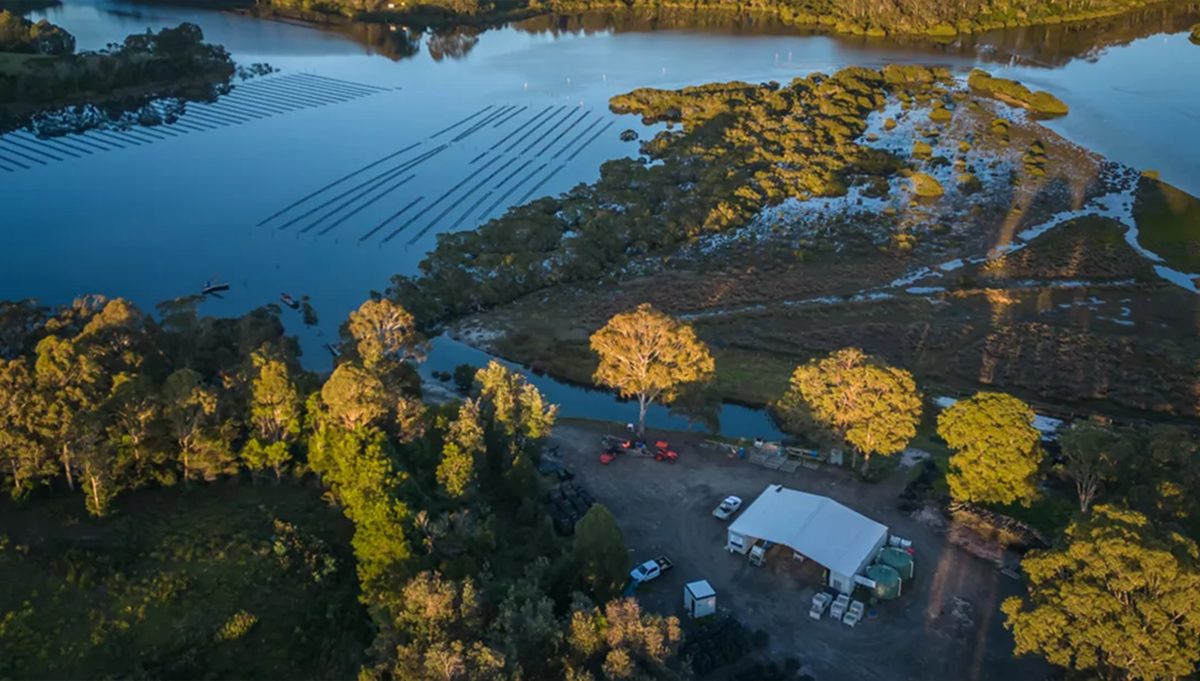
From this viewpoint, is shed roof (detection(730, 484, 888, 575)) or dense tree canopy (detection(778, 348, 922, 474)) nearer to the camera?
shed roof (detection(730, 484, 888, 575))

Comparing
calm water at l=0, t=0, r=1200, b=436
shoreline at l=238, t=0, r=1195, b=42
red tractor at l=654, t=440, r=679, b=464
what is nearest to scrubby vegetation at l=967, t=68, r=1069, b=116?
calm water at l=0, t=0, r=1200, b=436

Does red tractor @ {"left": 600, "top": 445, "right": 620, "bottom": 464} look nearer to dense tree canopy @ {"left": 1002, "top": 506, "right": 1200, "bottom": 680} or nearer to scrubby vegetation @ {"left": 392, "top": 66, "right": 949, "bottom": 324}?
dense tree canopy @ {"left": 1002, "top": 506, "right": 1200, "bottom": 680}

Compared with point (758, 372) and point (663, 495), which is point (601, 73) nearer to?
point (758, 372)

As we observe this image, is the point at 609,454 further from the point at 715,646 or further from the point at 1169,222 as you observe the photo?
the point at 1169,222

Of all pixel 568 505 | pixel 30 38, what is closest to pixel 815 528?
pixel 568 505

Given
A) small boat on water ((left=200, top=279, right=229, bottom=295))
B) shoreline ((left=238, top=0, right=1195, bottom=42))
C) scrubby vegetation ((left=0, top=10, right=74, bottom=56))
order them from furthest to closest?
shoreline ((left=238, top=0, right=1195, bottom=42)) < scrubby vegetation ((left=0, top=10, right=74, bottom=56)) < small boat on water ((left=200, top=279, right=229, bottom=295))

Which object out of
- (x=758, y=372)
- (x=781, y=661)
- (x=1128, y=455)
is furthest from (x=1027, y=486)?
(x=758, y=372)

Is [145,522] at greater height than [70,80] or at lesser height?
lesser

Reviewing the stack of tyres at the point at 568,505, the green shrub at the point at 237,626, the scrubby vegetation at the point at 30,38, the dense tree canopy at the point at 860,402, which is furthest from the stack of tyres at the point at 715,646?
the scrubby vegetation at the point at 30,38
